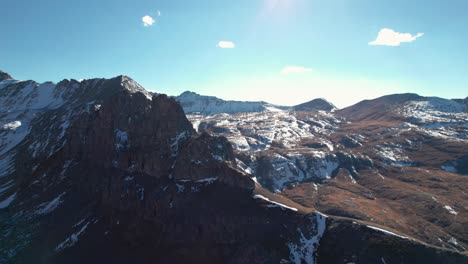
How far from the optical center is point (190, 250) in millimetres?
120375

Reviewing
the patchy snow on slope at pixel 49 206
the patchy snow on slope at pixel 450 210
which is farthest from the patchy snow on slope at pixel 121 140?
the patchy snow on slope at pixel 450 210

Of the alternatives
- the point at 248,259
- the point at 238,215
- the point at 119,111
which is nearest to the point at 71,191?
the point at 119,111

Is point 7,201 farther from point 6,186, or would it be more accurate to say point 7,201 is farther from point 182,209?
point 182,209

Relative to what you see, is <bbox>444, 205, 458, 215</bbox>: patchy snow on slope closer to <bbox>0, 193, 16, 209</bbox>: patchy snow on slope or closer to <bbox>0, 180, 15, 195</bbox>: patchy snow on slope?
<bbox>0, 193, 16, 209</bbox>: patchy snow on slope

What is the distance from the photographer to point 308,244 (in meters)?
118

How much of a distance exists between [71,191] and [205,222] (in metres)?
77.9

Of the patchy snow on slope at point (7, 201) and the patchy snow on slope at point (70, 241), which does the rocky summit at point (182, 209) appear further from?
the patchy snow on slope at point (7, 201)

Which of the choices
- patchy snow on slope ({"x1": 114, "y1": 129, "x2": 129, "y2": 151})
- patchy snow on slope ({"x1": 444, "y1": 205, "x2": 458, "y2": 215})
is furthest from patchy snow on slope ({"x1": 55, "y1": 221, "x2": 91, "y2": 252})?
patchy snow on slope ({"x1": 444, "y1": 205, "x2": 458, "y2": 215})

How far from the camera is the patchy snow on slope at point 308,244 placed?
112 m

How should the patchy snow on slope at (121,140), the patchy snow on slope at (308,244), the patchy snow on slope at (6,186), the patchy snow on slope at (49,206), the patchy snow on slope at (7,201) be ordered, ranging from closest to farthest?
the patchy snow on slope at (308,244) < the patchy snow on slope at (49,206) < the patchy snow on slope at (7,201) < the patchy snow on slope at (121,140) < the patchy snow on slope at (6,186)

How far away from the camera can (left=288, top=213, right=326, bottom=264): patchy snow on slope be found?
368 ft

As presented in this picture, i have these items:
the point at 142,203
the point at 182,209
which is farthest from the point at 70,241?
the point at 182,209

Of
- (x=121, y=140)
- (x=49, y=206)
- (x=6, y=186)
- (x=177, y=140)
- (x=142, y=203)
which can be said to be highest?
(x=177, y=140)

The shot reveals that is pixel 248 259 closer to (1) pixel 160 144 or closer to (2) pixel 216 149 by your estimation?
(2) pixel 216 149
